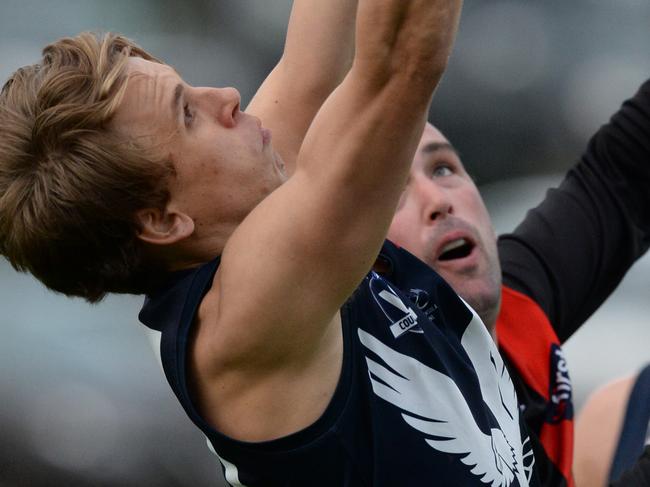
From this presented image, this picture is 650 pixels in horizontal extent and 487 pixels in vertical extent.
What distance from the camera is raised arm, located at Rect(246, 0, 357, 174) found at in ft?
8.55

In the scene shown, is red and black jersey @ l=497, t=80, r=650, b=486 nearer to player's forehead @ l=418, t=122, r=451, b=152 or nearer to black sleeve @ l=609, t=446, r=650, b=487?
player's forehead @ l=418, t=122, r=451, b=152

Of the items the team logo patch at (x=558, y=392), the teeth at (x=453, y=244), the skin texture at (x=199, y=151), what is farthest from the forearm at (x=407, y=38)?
the team logo patch at (x=558, y=392)

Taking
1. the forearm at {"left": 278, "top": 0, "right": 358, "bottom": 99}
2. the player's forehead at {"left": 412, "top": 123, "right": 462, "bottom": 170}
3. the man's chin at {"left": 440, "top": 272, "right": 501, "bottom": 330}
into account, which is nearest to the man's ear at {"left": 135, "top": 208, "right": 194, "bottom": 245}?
the forearm at {"left": 278, "top": 0, "right": 358, "bottom": 99}

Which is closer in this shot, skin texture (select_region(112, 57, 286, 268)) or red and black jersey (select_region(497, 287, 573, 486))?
skin texture (select_region(112, 57, 286, 268))

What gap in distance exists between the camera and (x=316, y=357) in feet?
7.13

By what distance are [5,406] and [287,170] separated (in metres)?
2.73

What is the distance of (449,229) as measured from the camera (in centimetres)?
331

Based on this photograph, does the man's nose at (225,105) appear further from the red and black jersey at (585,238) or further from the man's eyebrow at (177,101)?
the red and black jersey at (585,238)

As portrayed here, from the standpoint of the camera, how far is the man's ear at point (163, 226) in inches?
90.6

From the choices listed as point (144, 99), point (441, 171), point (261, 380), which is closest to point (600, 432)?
point (441, 171)

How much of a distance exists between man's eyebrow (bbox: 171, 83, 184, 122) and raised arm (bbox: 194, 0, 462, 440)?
0.26 m

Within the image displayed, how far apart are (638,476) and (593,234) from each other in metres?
1.42

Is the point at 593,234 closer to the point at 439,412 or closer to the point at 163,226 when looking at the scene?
the point at 439,412

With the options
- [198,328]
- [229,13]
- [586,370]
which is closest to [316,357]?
[198,328]
